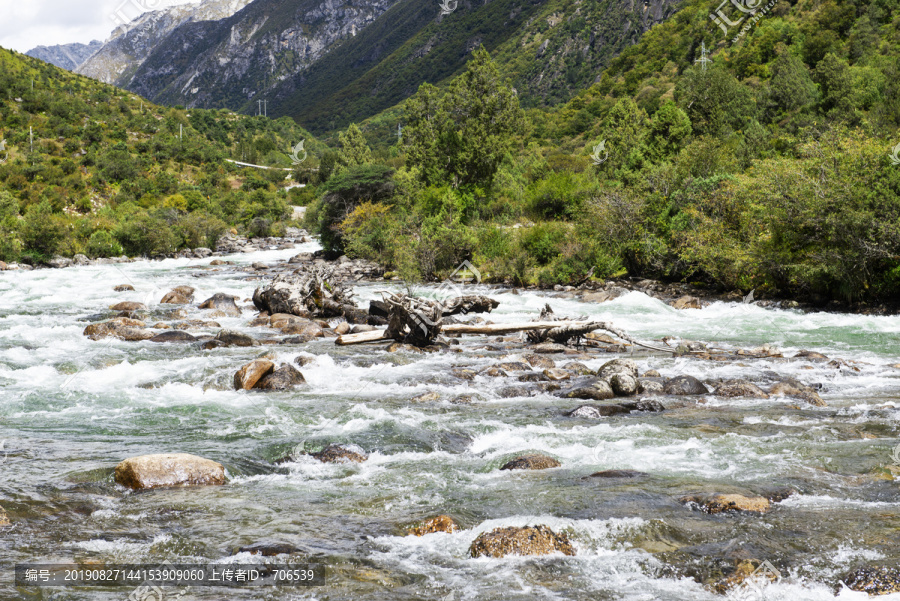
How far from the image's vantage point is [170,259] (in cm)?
4428

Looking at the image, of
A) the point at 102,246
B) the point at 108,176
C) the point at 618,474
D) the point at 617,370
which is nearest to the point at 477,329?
the point at 617,370

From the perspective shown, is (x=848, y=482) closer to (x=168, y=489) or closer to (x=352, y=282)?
(x=168, y=489)

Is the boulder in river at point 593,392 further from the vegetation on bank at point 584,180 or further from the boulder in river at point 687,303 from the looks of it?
the boulder in river at point 687,303

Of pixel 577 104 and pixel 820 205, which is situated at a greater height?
pixel 577 104

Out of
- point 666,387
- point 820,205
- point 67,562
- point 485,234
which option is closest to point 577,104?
point 485,234

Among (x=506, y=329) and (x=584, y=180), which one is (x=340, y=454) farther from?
(x=584, y=180)

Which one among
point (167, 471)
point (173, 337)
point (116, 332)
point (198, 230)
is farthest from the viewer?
point (198, 230)

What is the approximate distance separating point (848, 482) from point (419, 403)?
21.2ft

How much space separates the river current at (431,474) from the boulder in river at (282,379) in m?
0.37

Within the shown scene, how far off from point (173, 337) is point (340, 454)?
1023 cm

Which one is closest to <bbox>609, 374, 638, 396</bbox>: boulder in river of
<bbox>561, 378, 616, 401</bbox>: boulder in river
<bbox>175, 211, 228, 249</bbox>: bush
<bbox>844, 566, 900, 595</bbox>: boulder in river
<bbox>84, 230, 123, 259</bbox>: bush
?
<bbox>561, 378, 616, 401</bbox>: boulder in river

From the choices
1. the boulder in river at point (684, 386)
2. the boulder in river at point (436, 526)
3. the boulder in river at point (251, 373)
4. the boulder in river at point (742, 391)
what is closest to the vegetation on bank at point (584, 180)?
the boulder in river at point (742, 391)

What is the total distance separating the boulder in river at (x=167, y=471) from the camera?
674cm

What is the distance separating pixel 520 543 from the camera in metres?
5.36
